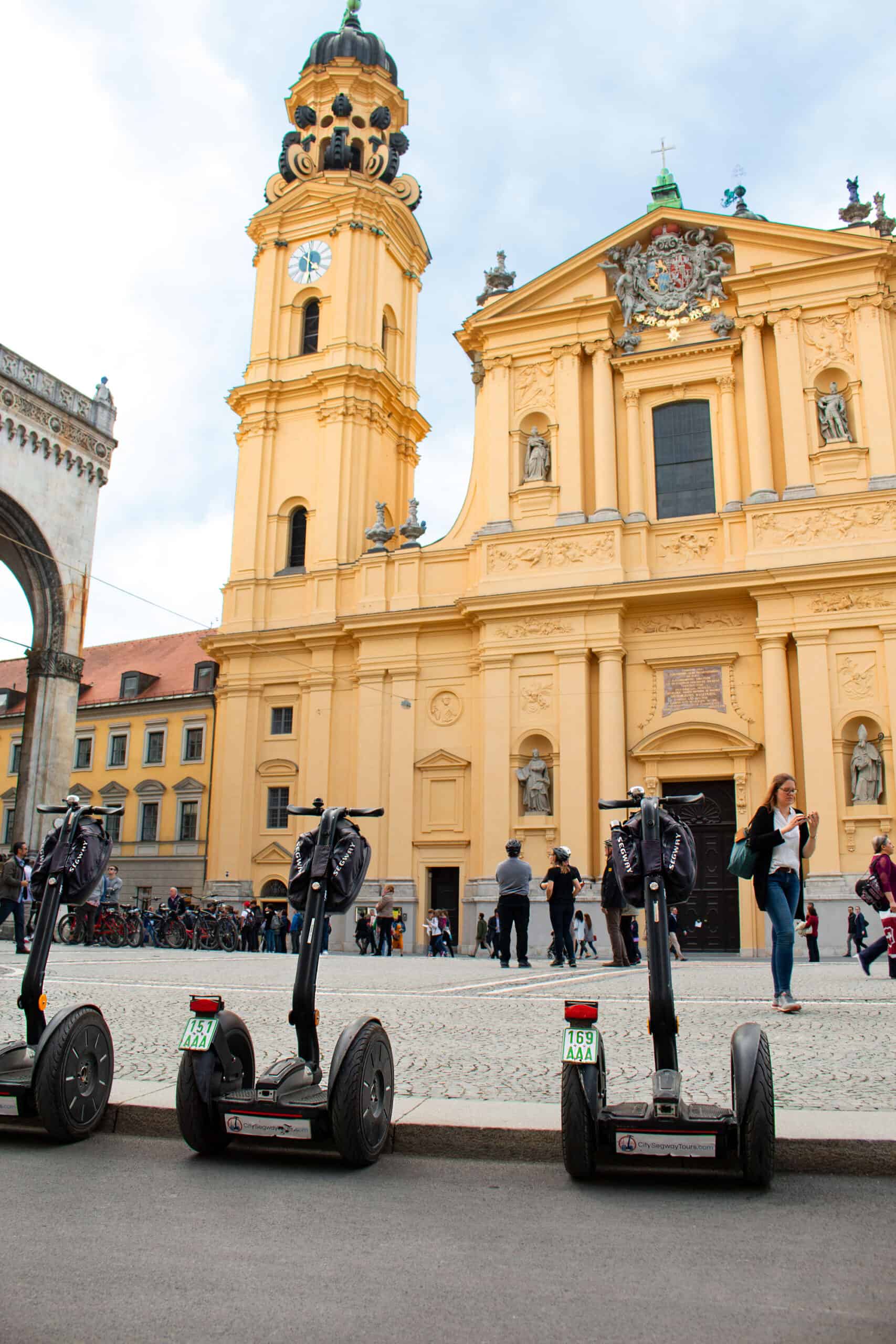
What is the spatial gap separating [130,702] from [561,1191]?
144ft

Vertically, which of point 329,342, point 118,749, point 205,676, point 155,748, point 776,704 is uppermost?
point 329,342

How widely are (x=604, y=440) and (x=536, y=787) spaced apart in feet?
31.3

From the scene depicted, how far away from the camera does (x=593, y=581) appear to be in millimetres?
27922

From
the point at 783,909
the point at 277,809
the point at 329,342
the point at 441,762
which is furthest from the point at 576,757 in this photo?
the point at 783,909

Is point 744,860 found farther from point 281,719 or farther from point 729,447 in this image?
point 281,719

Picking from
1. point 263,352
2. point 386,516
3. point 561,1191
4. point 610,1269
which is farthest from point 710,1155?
point 263,352

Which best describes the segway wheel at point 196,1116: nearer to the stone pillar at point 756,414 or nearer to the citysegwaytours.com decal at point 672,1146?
the citysegwaytours.com decal at point 672,1146

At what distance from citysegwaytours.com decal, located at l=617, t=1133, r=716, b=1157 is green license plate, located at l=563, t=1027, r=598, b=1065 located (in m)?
0.30

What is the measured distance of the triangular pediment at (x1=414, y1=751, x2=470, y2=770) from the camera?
2914 centimetres

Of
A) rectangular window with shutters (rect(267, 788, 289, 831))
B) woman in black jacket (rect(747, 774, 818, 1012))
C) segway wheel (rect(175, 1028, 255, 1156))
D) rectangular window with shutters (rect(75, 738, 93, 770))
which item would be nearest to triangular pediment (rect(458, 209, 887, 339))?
rectangular window with shutters (rect(267, 788, 289, 831))

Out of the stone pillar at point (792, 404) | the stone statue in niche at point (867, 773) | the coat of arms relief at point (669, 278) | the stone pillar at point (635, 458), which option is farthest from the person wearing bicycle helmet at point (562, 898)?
the coat of arms relief at point (669, 278)

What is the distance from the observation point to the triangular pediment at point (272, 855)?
30719 millimetres

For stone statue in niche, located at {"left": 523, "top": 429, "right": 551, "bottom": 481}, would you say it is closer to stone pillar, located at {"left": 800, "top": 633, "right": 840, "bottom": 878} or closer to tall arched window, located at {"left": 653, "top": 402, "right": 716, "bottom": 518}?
tall arched window, located at {"left": 653, "top": 402, "right": 716, "bottom": 518}

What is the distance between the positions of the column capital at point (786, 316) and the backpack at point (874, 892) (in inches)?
779
